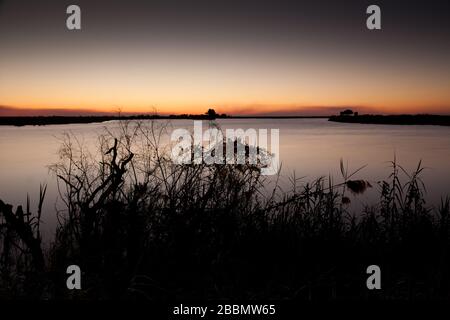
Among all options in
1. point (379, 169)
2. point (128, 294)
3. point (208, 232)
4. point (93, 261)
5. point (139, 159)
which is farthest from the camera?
point (379, 169)

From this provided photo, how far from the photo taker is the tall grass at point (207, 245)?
4578 mm

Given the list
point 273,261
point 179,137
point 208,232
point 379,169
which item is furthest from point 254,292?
point 379,169

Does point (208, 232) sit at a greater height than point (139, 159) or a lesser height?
lesser

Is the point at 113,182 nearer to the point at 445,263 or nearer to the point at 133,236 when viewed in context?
the point at 133,236

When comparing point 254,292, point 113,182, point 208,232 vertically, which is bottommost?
point 254,292

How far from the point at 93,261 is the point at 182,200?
1.22 m

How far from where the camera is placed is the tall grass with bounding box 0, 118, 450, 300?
4.58m

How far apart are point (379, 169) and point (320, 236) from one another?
11.2 m

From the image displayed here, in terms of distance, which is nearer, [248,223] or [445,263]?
[445,263]

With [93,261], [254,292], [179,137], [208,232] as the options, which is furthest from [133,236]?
[179,137]

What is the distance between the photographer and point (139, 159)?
20.1ft

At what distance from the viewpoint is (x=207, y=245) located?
4.99 metres

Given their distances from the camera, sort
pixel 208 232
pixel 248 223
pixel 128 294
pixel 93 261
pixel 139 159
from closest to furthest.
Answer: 1. pixel 128 294
2. pixel 93 261
3. pixel 208 232
4. pixel 248 223
5. pixel 139 159

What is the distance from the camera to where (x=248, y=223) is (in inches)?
217
